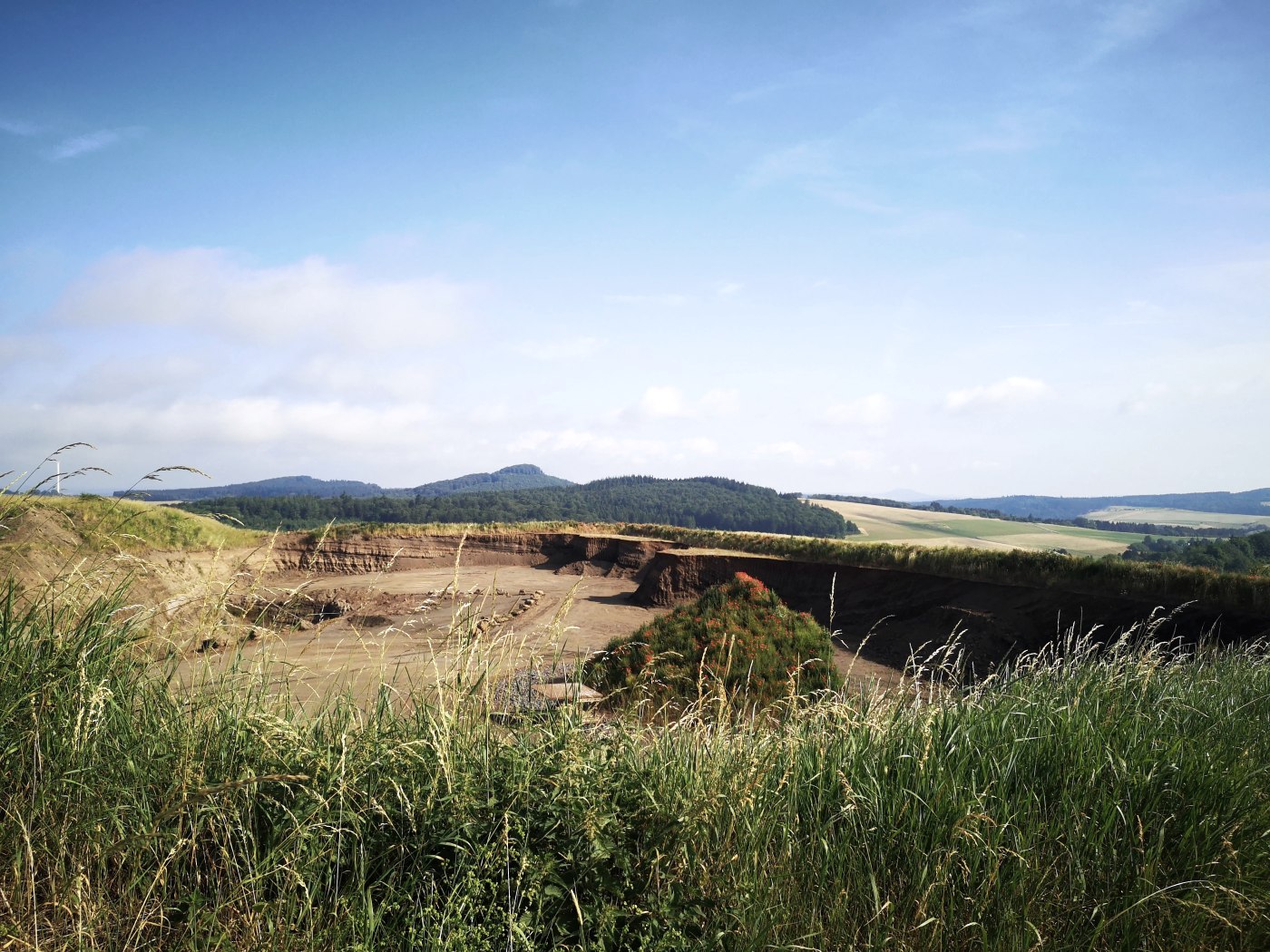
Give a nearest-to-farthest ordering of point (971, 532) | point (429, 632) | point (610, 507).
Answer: point (429, 632), point (971, 532), point (610, 507)

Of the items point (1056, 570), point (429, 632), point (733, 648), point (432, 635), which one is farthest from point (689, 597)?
point (429, 632)

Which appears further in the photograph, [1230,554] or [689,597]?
[689,597]

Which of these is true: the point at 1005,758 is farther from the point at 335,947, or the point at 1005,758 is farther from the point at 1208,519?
the point at 1208,519

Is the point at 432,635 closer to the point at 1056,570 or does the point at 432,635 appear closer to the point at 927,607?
the point at 927,607

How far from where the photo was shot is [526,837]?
2730 mm

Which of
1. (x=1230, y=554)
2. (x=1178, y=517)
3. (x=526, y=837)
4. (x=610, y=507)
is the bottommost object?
(x=610, y=507)

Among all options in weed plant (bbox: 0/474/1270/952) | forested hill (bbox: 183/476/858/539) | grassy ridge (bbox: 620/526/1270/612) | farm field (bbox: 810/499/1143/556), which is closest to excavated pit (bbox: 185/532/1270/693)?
grassy ridge (bbox: 620/526/1270/612)

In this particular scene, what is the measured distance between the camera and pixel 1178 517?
110375 millimetres

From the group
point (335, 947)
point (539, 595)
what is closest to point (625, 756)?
point (335, 947)

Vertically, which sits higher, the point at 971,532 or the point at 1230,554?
the point at 1230,554

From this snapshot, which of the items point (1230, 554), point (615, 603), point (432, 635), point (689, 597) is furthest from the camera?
point (615, 603)

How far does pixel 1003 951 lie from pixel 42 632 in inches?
197

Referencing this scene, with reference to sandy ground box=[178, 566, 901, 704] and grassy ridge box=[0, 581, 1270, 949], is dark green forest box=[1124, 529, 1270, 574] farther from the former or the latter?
grassy ridge box=[0, 581, 1270, 949]

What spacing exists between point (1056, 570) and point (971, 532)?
2772 inches
